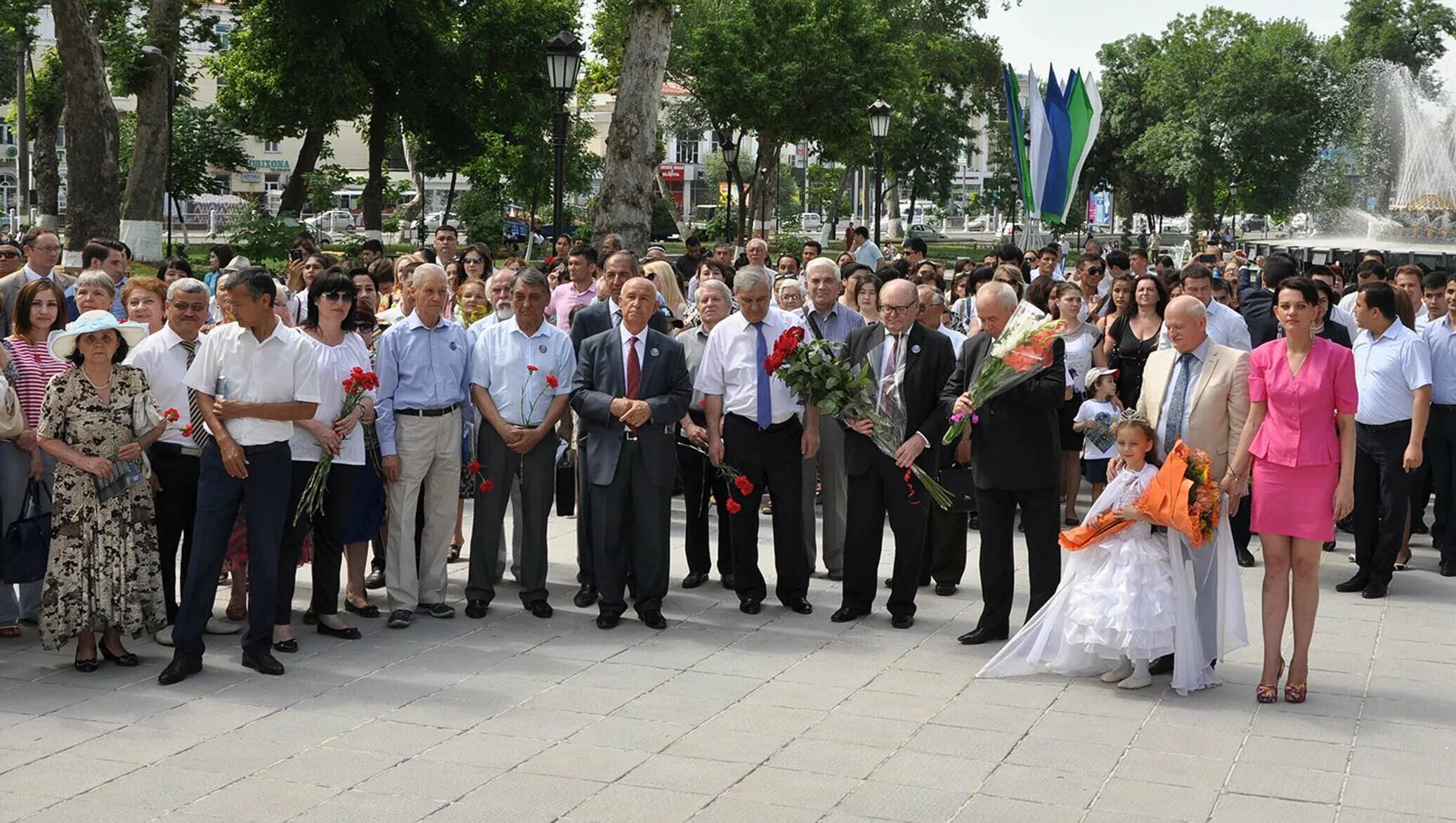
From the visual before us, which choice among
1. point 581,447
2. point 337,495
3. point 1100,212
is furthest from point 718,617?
point 1100,212

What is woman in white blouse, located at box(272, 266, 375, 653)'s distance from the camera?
325 inches

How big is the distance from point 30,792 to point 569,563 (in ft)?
16.4

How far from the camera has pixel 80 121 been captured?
27312 millimetres

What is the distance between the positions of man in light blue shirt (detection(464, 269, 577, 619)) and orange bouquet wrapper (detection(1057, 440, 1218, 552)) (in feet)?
11.4

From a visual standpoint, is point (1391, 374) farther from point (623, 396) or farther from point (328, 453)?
point (328, 453)

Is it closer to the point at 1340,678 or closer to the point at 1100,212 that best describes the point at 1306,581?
the point at 1340,678

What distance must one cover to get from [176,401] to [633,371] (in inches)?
98.5

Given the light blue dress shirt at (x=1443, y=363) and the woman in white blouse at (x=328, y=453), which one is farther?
the light blue dress shirt at (x=1443, y=363)

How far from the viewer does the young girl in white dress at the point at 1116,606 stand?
7.62 metres

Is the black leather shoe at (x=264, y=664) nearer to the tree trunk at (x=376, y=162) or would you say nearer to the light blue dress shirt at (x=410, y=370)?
the light blue dress shirt at (x=410, y=370)

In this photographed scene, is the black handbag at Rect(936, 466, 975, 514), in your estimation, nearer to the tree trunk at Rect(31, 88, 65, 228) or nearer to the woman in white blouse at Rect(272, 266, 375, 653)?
the woman in white blouse at Rect(272, 266, 375, 653)

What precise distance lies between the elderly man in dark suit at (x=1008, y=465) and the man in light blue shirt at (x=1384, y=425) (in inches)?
110

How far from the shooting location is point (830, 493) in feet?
34.8

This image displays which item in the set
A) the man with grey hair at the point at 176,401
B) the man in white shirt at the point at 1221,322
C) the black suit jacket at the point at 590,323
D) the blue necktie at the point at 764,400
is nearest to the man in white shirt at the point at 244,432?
the man with grey hair at the point at 176,401
